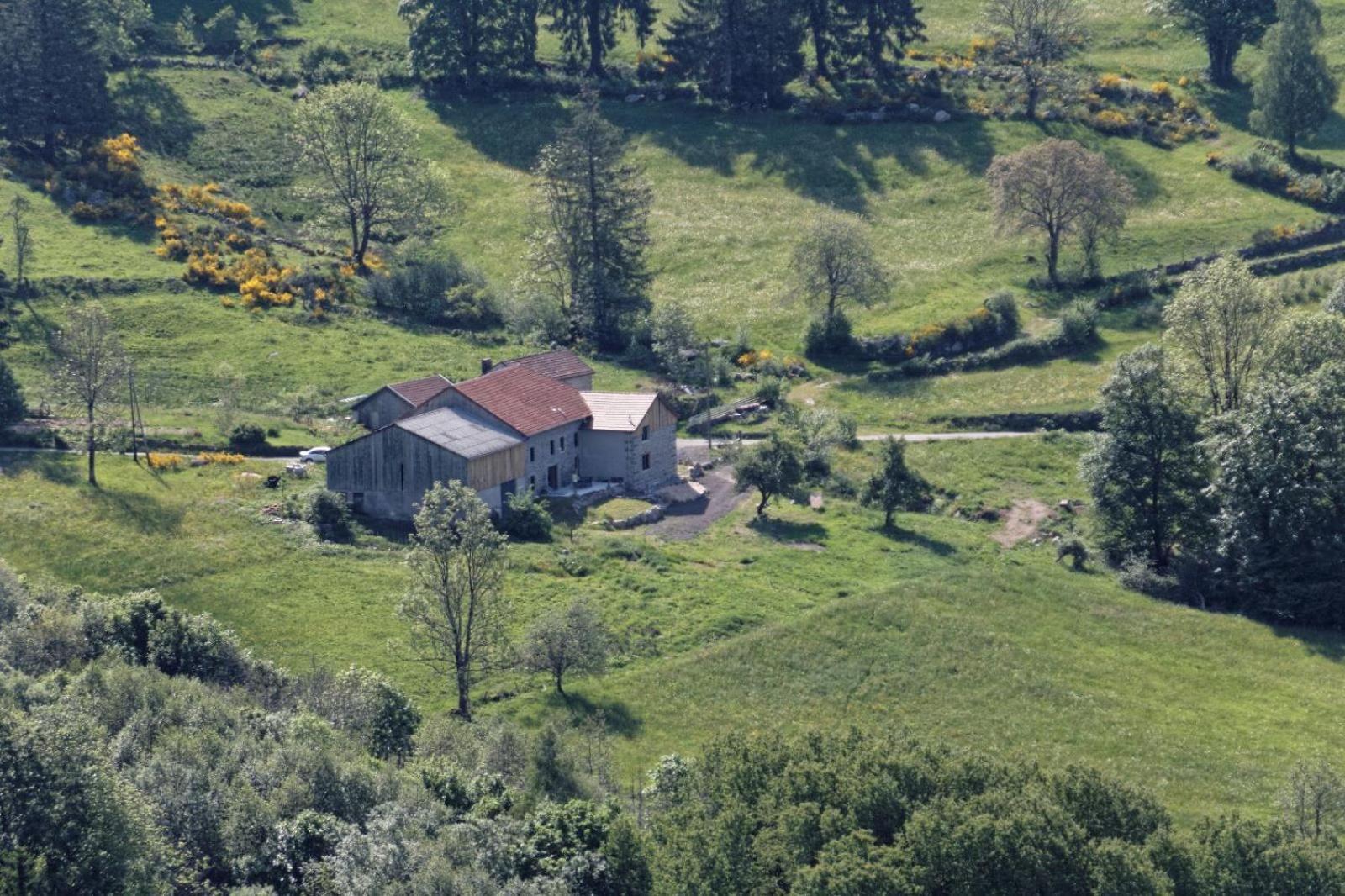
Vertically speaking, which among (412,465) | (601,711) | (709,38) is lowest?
(601,711)

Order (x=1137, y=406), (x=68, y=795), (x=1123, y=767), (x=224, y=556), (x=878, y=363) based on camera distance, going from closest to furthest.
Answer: (x=68, y=795)
(x=1123, y=767)
(x=224, y=556)
(x=1137, y=406)
(x=878, y=363)

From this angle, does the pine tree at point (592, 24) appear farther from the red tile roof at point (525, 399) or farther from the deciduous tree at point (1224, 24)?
the red tile roof at point (525, 399)

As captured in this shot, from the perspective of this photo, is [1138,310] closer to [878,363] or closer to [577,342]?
[878,363]

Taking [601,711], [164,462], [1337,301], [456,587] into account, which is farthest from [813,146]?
[601,711]

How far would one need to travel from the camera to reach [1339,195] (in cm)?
11138

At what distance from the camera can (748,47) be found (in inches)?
5138

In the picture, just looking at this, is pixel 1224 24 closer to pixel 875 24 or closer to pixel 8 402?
pixel 875 24

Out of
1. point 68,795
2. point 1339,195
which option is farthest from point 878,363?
point 68,795

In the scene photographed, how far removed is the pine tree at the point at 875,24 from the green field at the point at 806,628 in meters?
64.7

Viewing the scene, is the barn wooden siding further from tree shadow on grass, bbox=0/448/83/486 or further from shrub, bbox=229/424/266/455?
tree shadow on grass, bbox=0/448/83/486

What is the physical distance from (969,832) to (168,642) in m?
31.2

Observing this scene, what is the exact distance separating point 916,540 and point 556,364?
A: 24.3m

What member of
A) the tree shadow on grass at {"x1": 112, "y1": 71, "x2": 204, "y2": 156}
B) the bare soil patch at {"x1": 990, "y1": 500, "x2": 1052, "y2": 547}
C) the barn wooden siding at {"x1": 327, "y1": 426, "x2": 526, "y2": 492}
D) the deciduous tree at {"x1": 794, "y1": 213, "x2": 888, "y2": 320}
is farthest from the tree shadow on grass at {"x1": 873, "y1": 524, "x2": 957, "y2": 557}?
the tree shadow on grass at {"x1": 112, "y1": 71, "x2": 204, "y2": 156}

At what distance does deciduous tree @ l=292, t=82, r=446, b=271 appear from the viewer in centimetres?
11119
